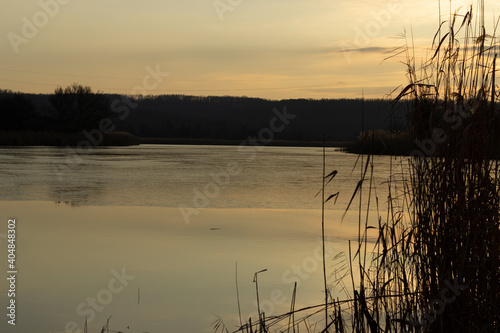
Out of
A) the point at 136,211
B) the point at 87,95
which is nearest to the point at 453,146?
the point at 136,211

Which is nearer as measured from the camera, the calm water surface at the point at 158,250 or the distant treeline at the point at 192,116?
the calm water surface at the point at 158,250

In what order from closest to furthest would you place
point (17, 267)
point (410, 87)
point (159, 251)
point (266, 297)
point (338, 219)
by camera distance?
1. point (410, 87)
2. point (266, 297)
3. point (17, 267)
4. point (159, 251)
5. point (338, 219)

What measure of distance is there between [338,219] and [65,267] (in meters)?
4.05

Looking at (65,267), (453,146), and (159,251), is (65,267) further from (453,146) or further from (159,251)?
(453,146)

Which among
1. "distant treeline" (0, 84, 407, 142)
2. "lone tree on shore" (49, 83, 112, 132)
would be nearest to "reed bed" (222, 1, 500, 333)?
"distant treeline" (0, 84, 407, 142)

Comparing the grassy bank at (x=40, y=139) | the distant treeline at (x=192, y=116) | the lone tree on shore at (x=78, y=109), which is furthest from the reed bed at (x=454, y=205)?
the lone tree on shore at (x=78, y=109)

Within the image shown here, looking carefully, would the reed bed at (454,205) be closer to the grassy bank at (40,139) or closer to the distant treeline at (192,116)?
the distant treeline at (192,116)

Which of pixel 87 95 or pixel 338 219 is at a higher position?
pixel 87 95

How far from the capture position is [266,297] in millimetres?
4277

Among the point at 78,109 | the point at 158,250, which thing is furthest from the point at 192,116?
the point at 158,250

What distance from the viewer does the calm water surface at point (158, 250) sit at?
3.98m

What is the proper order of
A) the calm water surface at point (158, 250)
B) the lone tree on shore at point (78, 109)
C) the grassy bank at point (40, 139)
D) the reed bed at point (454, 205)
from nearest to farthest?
the reed bed at point (454, 205) < the calm water surface at point (158, 250) < the grassy bank at point (40, 139) < the lone tree on shore at point (78, 109)

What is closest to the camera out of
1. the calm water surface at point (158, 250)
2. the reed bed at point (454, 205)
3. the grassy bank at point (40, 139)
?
the reed bed at point (454, 205)

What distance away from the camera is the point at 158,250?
5.79 m
